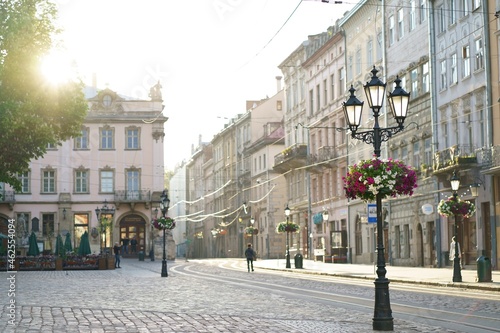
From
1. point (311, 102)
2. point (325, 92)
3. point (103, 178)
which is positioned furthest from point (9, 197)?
point (325, 92)

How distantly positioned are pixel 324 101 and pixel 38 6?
27055 millimetres

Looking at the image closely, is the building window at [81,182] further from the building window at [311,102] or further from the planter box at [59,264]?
the planter box at [59,264]

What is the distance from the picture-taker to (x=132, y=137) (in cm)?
8006

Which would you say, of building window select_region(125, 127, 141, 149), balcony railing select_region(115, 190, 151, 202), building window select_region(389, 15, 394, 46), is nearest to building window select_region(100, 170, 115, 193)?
balcony railing select_region(115, 190, 151, 202)

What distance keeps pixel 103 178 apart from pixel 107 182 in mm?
510

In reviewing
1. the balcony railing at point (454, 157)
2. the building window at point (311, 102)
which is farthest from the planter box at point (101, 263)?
the building window at point (311, 102)

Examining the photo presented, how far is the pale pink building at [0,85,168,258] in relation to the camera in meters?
78.1

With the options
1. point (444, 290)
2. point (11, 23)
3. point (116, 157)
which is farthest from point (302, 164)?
point (444, 290)

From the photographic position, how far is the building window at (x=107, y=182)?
260ft

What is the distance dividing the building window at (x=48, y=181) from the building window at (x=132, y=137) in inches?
256

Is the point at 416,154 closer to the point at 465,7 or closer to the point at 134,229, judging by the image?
the point at 465,7

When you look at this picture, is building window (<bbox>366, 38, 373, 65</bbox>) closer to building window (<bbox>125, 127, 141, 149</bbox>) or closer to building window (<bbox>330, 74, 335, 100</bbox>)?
building window (<bbox>330, 74, 335, 100</bbox>)

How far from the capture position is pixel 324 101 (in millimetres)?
63312

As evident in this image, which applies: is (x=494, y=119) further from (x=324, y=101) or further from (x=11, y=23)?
(x=324, y=101)
